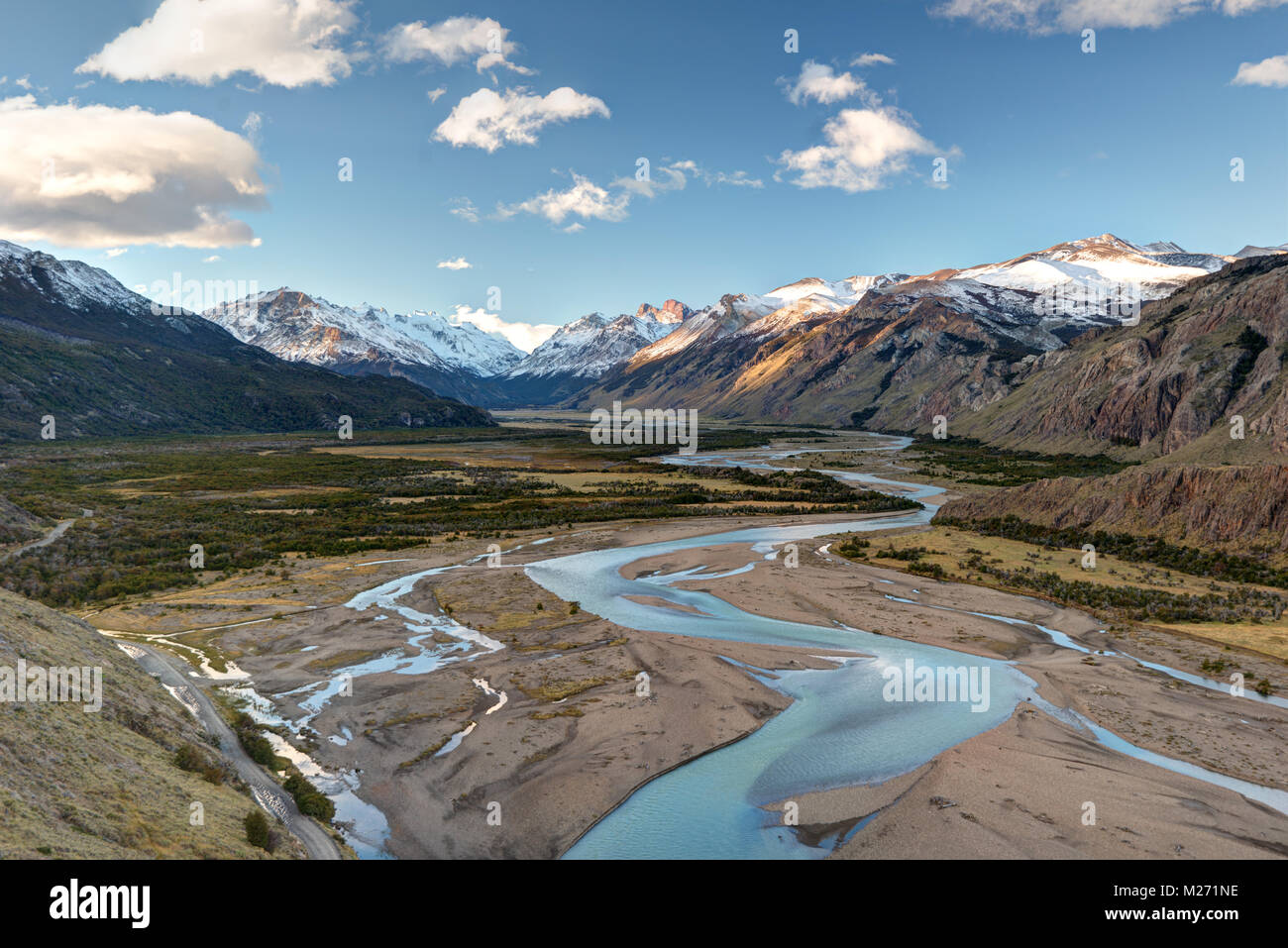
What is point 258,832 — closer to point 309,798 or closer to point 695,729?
point 309,798

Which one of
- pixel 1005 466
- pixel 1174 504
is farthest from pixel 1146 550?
pixel 1005 466

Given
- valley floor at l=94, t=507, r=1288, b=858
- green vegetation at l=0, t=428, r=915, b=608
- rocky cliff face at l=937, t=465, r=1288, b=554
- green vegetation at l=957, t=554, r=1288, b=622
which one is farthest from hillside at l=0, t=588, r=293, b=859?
rocky cliff face at l=937, t=465, r=1288, b=554

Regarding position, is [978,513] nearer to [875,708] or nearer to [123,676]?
[875,708]

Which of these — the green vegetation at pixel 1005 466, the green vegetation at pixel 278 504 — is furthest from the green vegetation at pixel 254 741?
the green vegetation at pixel 1005 466

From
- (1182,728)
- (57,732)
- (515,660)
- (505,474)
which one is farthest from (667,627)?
(505,474)

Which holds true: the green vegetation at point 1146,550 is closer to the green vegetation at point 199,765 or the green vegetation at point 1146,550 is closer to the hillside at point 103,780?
the hillside at point 103,780

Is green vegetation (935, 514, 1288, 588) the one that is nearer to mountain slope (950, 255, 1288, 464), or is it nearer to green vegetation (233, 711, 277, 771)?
mountain slope (950, 255, 1288, 464)
